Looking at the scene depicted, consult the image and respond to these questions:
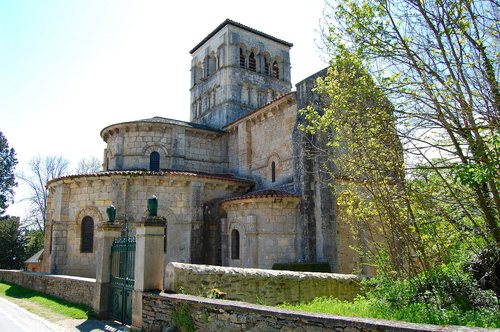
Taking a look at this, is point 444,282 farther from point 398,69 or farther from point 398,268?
point 398,69

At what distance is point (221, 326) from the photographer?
20.7 ft

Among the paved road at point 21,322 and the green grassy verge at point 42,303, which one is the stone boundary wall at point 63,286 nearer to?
the green grassy verge at point 42,303

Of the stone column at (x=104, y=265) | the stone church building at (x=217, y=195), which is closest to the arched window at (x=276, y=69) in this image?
the stone church building at (x=217, y=195)

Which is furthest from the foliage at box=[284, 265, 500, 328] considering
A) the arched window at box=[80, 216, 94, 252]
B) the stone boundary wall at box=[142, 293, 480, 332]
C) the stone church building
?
the arched window at box=[80, 216, 94, 252]

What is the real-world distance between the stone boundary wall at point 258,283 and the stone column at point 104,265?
3.23m

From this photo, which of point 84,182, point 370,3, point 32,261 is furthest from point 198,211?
point 32,261

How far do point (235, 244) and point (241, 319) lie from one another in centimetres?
1206

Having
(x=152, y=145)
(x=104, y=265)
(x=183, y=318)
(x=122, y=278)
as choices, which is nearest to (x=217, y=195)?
(x=152, y=145)

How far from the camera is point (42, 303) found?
13.4 meters

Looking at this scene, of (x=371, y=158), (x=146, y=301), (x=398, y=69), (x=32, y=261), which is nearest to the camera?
(x=398, y=69)

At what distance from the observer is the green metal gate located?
9781 mm

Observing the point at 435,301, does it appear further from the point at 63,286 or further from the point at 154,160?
the point at 154,160

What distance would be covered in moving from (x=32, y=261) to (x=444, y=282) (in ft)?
95.7

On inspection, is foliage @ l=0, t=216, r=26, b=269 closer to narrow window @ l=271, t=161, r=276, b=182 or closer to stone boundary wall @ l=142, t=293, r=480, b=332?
narrow window @ l=271, t=161, r=276, b=182
